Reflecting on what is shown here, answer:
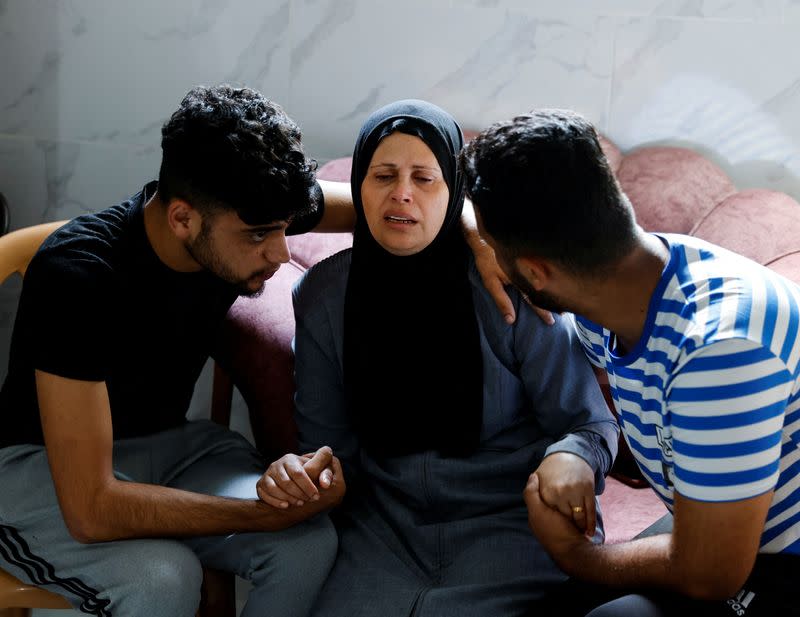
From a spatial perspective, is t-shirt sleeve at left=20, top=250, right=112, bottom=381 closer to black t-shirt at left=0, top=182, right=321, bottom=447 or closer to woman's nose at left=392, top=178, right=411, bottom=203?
black t-shirt at left=0, top=182, right=321, bottom=447

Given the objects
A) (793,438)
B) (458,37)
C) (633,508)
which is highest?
(458,37)

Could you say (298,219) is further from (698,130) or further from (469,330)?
(698,130)

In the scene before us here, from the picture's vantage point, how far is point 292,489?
4.96 ft

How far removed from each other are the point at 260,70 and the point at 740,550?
1686mm

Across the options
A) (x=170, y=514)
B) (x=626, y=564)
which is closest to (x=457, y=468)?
(x=626, y=564)

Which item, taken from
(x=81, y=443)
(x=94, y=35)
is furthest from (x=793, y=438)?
(x=94, y=35)

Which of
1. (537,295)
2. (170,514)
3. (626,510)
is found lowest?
(626,510)

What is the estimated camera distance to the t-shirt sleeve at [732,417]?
3.70 feet

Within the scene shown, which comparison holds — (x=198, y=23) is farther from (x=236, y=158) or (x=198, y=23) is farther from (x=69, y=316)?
(x=69, y=316)

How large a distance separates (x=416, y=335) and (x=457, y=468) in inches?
9.4

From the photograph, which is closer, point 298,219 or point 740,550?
point 740,550

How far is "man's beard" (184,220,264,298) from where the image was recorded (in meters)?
1.56

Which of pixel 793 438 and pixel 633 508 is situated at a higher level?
pixel 793 438

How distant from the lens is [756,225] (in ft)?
6.52
